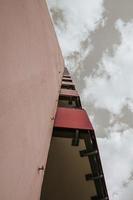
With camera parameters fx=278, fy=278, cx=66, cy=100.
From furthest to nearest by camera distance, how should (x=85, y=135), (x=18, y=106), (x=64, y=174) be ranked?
(x=64, y=174), (x=85, y=135), (x=18, y=106)


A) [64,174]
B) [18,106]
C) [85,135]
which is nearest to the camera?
[18,106]

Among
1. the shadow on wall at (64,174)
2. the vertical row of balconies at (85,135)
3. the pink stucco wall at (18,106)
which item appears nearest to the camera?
the pink stucco wall at (18,106)

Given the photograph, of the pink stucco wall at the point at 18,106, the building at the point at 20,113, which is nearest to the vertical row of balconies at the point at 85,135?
the building at the point at 20,113

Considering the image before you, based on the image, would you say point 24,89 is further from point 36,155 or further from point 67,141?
point 67,141

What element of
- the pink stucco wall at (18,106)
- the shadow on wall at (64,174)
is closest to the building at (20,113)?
the pink stucco wall at (18,106)

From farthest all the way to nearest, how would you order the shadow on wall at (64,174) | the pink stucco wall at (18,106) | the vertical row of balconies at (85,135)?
the shadow on wall at (64,174)
the vertical row of balconies at (85,135)
the pink stucco wall at (18,106)

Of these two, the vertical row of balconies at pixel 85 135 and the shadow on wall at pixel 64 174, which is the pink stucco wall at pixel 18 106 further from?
the shadow on wall at pixel 64 174

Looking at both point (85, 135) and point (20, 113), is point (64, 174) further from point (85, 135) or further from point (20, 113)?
point (20, 113)

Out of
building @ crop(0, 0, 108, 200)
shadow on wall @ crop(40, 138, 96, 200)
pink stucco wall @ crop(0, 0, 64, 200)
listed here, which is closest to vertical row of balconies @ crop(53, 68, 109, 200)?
building @ crop(0, 0, 108, 200)

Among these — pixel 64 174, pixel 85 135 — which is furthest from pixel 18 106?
pixel 64 174

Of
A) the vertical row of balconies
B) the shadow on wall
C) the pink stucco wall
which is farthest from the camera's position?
the shadow on wall

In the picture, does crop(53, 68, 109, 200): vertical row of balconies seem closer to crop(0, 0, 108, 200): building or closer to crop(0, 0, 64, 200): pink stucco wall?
crop(0, 0, 108, 200): building

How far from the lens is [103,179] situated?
6293mm

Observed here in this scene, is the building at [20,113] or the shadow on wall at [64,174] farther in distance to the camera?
the shadow on wall at [64,174]
